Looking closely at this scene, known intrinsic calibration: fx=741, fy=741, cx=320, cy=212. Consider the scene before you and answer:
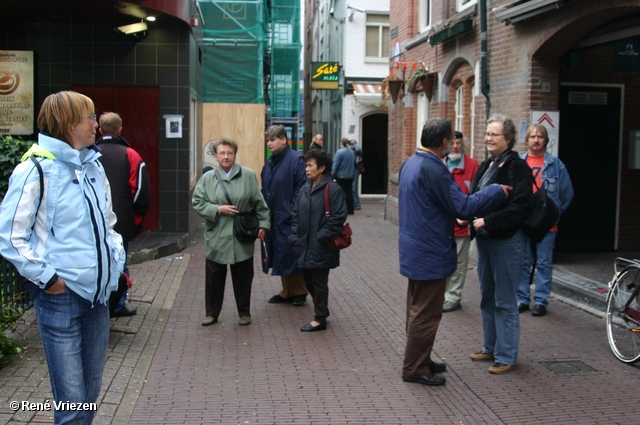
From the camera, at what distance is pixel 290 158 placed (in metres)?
8.02

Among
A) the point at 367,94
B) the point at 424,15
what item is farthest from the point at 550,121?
the point at 367,94

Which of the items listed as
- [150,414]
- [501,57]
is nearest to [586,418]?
[150,414]

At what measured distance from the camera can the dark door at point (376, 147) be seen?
26.5 m

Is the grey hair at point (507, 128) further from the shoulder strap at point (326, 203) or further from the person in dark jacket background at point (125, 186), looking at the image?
the person in dark jacket background at point (125, 186)

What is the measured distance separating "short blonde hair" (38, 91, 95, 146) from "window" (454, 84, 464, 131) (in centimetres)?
1011

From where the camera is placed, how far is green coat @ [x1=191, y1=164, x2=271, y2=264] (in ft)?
23.5

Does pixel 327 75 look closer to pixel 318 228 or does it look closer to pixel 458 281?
pixel 458 281

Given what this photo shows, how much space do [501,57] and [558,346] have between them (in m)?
5.34

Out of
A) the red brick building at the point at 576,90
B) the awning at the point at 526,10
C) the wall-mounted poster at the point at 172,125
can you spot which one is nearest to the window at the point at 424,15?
the red brick building at the point at 576,90

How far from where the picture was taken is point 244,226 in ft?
23.7

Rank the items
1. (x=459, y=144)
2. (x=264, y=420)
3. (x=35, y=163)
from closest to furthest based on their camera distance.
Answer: (x=35, y=163) < (x=264, y=420) < (x=459, y=144)

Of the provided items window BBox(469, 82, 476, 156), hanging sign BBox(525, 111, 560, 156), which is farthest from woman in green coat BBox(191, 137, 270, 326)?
window BBox(469, 82, 476, 156)

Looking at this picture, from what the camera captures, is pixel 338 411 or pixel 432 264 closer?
pixel 338 411

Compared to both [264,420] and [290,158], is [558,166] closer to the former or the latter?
[290,158]
